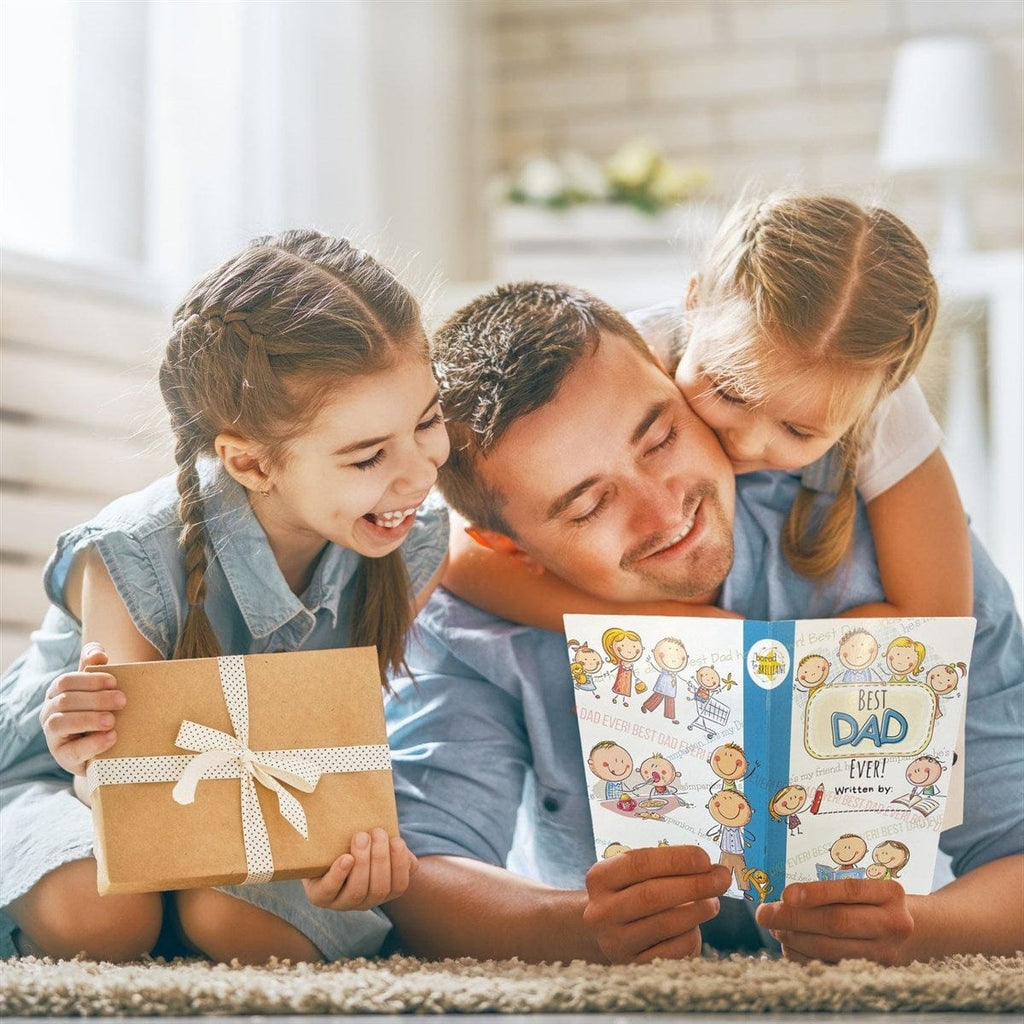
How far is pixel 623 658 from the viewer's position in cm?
98

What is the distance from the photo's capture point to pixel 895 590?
1.17 m

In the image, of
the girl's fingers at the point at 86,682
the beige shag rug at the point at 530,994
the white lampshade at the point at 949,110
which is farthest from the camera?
the white lampshade at the point at 949,110

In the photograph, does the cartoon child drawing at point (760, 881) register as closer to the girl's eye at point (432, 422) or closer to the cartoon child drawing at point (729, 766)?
the cartoon child drawing at point (729, 766)

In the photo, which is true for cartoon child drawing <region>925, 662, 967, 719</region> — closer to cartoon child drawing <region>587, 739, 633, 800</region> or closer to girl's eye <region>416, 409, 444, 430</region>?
cartoon child drawing <region>587, 739, 633, 800</region>

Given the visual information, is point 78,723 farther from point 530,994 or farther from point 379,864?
point 530,994

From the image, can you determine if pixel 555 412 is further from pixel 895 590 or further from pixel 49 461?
pixel 49 461

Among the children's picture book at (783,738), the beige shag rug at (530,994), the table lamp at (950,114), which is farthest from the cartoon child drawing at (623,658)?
the table lamp at (950,114)

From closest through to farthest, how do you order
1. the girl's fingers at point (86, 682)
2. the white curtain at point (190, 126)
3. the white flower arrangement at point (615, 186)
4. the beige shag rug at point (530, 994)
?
the beige shag rug at point (530, 994)
the girl's fingers at point (86, 682)
the white curtain at point (190, 126)
the white flower arrangement at point (615, 186)

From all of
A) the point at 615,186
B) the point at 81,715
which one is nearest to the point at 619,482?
the point at 81,715

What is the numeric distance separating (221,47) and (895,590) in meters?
1.56

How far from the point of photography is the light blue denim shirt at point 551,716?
3.78ft

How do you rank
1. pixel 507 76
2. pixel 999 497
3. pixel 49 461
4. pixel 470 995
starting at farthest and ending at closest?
pixel 507 76 → pixel 999 497 → pixel 49 461 → pixel 470 995

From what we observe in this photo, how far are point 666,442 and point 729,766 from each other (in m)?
0.29

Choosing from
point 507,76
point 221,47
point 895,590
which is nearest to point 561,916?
point 895,590
